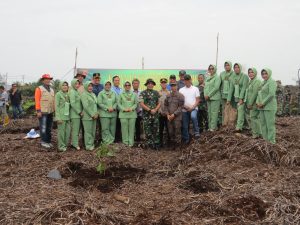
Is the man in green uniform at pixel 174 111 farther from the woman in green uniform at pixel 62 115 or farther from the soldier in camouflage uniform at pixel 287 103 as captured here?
the soldier in camouflage uniform at pixel 287 103

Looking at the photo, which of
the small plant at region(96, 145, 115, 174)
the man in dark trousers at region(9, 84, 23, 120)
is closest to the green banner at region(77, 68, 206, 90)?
the man in dark trousers at region(9, 84, 23, 120)

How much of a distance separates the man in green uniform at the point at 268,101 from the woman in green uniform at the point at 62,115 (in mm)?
4160

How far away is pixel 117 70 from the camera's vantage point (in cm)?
1520

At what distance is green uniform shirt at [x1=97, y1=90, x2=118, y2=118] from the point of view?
9.01 m

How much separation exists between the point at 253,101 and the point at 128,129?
2898mm

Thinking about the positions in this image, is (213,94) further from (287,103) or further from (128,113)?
(287,103)

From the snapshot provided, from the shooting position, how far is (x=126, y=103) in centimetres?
909

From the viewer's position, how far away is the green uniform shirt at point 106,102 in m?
9.01

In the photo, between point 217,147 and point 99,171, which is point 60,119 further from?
point 217,147

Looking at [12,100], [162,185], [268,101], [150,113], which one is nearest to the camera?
[162,185]

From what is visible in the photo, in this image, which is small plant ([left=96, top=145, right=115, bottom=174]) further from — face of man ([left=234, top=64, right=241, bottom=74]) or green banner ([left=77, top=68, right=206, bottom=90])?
green banner ([left=77, top=68, right=206, bottom=90])

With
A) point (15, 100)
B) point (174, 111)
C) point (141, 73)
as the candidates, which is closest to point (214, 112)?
point (174, 111)

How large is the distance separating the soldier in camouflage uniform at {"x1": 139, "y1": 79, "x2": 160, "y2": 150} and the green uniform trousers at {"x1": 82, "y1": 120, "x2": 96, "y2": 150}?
48.0 inches

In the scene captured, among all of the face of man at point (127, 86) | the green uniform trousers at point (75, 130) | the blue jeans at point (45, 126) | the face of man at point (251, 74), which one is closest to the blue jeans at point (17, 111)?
the blue jeans at point (45, 126)
